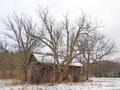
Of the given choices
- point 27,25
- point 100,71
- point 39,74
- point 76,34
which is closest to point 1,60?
point 27,25

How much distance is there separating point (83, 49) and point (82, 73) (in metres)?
8.46

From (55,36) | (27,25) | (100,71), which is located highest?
(27,25)

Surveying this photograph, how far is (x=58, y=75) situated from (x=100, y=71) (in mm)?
49783

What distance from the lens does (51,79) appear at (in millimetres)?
38625

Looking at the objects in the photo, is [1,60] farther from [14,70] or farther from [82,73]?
[82,73]

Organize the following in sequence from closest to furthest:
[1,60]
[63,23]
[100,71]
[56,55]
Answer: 1. [56,55]
2. [63,23]
3. [1,60]
4. [100,71]

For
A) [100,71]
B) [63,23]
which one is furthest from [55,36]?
[100,71]

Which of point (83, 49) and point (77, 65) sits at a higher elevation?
point (83, 49)

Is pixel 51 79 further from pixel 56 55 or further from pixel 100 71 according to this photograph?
pixel 100 71

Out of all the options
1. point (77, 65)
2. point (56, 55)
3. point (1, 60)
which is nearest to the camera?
point (56, 55)

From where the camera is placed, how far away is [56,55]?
121 ft

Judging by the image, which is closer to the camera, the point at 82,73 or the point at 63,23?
the point at 63,23

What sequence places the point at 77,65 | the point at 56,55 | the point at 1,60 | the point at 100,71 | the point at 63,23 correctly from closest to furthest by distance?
the point at 56,55 < the point at 63,23 < the point at 77,65 < the point at 1,60 < the point at 100,71

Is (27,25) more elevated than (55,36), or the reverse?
(27,25)
